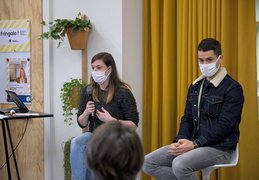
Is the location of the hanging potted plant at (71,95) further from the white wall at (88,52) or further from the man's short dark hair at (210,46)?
the man's short dark hair at (210,46)

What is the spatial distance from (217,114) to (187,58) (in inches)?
37.8

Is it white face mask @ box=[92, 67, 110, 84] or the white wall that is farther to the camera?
the white wall

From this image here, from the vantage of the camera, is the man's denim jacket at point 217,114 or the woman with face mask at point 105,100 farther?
the woman with face mask at point 105,100

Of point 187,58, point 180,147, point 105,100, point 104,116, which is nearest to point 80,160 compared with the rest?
point 104,116

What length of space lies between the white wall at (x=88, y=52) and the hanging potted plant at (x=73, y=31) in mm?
120

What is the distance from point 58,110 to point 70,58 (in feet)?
1.74

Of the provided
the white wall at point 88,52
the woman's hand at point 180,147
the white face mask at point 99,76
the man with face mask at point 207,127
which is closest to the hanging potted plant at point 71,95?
the white wall at point 88,52

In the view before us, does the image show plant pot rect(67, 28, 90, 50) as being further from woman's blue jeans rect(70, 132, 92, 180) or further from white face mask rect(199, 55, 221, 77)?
white face mask rect(199, 55, 221, 77)

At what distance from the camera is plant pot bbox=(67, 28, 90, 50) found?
3.26m

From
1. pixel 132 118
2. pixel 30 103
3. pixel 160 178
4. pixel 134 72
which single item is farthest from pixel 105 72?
pixel 30 103

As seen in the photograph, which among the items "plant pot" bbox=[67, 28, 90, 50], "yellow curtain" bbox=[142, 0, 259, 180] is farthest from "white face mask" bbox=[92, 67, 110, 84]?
"yellow curtain" bbox=[142, 0, 259, 180]

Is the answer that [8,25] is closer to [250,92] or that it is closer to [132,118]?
[132,118]

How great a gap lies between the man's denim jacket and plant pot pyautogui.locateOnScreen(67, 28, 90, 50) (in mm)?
1238

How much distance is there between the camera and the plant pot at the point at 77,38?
3.26 meters
